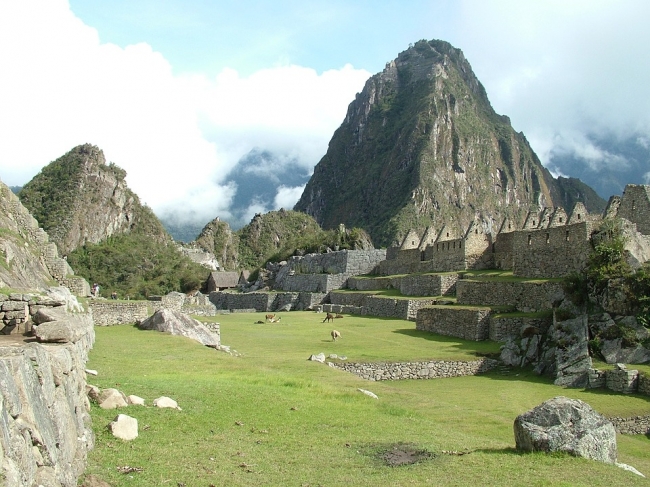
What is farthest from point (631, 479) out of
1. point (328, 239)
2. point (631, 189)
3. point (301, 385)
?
point (328, 239)

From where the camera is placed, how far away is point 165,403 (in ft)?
34.7

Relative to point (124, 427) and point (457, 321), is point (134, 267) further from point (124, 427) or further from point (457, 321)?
point (124, 427)

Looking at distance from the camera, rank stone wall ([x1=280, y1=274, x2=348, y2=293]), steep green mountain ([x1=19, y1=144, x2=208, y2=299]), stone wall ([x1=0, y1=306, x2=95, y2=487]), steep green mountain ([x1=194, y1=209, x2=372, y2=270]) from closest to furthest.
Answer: stone wall ([x1=0, y1=306, x2=95, y2=487]) < stone wall ([x1=280, y1=274, x2=348, y2=293]) < steep green mountain ([x1=19, y1=144, x2=208, y2=299]) < steep green mountain ([x1=194, y1=209, x2=372, y2=270])

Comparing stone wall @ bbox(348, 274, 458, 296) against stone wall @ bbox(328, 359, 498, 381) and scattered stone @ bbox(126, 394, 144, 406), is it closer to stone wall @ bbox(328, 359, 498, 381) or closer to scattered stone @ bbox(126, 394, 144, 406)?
stone wall @ bbox(328, 359, 498, 381)

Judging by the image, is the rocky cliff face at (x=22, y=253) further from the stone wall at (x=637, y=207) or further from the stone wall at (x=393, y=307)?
the stone wall at (x=637, y=207)

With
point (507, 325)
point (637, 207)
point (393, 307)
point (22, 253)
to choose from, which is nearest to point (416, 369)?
point (507, 325)

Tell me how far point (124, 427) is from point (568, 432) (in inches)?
273

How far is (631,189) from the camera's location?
28.4 meters

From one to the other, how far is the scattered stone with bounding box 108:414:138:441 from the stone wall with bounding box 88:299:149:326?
18958mm

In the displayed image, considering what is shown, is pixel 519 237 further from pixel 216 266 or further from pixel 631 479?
pixel 216 266

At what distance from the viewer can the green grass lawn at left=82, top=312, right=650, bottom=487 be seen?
793 cm

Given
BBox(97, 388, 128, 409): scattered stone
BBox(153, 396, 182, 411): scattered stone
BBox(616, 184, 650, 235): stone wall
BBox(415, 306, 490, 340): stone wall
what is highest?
BBox(616, 184, 650, 235): stone wall

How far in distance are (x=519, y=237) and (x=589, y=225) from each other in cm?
465

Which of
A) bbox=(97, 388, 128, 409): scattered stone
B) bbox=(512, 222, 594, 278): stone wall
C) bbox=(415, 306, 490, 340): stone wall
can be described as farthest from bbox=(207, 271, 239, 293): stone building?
bbox=(97, 388, 128, 409): scattered stone
